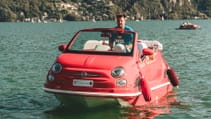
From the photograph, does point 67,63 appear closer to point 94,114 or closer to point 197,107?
point 94,114

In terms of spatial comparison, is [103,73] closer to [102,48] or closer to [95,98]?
[95,98]

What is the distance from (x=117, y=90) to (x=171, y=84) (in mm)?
5324

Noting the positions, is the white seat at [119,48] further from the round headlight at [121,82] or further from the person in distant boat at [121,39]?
the round headlight at [121,82]

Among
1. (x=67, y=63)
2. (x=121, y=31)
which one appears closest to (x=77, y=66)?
(x=67, y=63)

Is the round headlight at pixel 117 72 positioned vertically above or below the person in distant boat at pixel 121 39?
below

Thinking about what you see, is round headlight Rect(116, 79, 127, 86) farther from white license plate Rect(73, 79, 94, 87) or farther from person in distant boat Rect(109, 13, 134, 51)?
person in distant boat Rect(109, 13, 134, 51)

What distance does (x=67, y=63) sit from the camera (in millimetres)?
14898

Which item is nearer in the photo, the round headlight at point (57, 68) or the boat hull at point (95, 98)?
the boat hull at point (95, 98)

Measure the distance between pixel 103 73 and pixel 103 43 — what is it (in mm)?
2255

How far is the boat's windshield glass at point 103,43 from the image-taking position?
15852 mm

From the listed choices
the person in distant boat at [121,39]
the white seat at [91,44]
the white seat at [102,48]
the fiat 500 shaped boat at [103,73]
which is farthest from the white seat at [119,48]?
the white seat at [91,44]

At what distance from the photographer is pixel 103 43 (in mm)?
16547

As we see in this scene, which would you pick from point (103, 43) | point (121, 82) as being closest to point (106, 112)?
point (121, 82)

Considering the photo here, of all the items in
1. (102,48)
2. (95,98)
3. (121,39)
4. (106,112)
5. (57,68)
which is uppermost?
(121,39)
